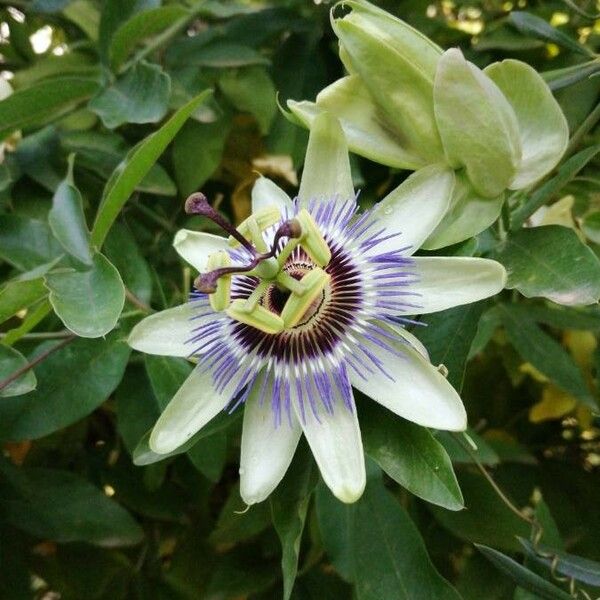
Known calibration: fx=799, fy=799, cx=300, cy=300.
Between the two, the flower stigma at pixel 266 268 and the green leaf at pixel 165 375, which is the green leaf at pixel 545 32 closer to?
the flower stigma at pixel 266 268

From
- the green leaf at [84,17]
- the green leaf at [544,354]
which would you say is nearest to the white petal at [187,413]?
the green leaf at [544,354]

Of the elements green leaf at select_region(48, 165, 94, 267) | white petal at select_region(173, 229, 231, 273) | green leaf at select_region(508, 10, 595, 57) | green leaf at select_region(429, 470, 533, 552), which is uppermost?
green leaf at select_region(508, 10, 595, 57)

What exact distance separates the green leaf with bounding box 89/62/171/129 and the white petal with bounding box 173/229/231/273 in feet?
0.97

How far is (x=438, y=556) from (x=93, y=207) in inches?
34.2

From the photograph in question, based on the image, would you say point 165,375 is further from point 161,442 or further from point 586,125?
point 586,125

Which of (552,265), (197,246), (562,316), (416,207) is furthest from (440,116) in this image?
(562,316)

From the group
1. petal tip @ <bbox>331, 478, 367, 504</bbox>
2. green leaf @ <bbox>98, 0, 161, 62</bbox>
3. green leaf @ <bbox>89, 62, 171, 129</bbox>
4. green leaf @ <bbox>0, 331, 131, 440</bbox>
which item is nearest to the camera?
petal tip @ <bbox>331, 478, 367, 504</bbox>

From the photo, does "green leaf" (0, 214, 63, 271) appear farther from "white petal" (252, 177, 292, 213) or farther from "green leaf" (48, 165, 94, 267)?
"white petal" (252, 177, 292, 213)

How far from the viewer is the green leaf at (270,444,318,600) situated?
803 millimetres

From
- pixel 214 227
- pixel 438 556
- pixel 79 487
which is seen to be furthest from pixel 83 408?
pixel 438 556

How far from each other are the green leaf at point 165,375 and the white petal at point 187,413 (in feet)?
0.54

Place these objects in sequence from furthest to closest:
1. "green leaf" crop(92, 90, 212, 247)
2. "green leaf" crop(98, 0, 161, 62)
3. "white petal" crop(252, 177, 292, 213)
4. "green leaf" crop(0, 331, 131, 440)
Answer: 1. "green leaf" crop(98, 0, 161, 62)
2. "green leaf" crop(0, 331, 131, 440)
3. "white petal" crop(252, 177, 292, 213)
4. "green leaf" crop(92, 90, 212, 247)

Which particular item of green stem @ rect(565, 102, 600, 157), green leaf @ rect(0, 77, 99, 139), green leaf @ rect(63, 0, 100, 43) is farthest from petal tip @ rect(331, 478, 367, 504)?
green leaf @ rect(63, 0, 100, 43)

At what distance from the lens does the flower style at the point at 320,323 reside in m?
0.77
